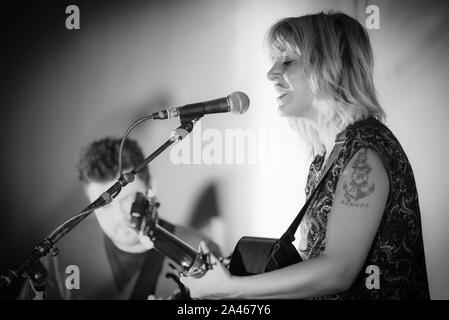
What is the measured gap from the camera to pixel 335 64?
157cm

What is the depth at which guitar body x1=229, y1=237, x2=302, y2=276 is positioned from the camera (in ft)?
5.11

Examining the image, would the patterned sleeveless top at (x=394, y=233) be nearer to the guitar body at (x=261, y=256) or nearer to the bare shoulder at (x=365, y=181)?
the bare shoulder at (x=365, y=181)

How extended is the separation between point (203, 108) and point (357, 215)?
692 millimetres

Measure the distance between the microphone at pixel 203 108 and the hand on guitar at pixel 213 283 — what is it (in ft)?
1.75

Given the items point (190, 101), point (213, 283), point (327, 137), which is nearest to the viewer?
point (213, 283)

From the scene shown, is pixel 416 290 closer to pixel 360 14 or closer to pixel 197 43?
pixel 360 14

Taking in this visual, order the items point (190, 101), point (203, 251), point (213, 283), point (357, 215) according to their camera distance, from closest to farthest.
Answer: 1. point (357, 215)
2. point (213, 283)
3. point (203, 251)
4. point (190, 101)

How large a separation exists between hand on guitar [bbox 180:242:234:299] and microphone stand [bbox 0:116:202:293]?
0.45 meters

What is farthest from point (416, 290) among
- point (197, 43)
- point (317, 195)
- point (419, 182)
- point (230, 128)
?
point (197, 43)

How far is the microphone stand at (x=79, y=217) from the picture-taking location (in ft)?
5.49

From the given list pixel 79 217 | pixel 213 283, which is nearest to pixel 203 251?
pixel 213 283

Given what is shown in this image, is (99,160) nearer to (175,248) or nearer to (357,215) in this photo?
(175,248)

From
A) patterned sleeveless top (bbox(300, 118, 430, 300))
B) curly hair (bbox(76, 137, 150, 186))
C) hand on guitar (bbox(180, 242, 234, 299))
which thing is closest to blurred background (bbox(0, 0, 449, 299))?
curly hair (bbox(76, 137, 150, 186))

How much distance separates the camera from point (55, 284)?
2258 mm
